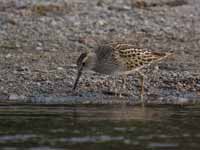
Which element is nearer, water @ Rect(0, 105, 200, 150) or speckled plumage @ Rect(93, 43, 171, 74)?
water @ Rect(0, 105, 200, 150)

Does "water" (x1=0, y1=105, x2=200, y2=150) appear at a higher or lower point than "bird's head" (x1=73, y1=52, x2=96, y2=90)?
lower

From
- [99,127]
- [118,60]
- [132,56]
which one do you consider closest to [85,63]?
[118,60]

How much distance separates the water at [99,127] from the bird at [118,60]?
148cm

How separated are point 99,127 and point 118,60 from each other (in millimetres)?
3128

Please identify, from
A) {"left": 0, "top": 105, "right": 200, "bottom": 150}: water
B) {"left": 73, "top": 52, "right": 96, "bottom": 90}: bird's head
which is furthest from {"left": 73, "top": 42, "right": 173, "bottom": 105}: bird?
{"left": 0, "top": 105, "right": 200, "bottom": 150}: water

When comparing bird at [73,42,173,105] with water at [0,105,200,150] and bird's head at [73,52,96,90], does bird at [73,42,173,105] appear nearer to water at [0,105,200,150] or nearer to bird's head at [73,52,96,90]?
bird's head at [73,52,96,90]

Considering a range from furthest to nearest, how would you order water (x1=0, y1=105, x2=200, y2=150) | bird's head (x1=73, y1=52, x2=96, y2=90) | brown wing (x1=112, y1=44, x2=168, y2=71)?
bird's head (x1=73, y1=52, x2=96, y2=90)
brown wing (x1=112, y1=44, x2=168, y2=71)
water (x1=0, y1=105, x2=200, y2=150)

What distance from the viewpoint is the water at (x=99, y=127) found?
31.5 ft

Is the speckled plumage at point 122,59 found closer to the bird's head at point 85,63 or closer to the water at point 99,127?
the bird's head at point 85,63

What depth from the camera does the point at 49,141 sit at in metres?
9.77

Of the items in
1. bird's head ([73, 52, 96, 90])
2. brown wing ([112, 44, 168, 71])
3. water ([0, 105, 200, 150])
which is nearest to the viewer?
water ([0, 105, 200, 150])

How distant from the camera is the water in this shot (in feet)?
31.5

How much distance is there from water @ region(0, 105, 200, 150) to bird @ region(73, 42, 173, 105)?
1.48 m

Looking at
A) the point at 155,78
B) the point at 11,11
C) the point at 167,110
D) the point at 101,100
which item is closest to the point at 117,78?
the point at 155,78
